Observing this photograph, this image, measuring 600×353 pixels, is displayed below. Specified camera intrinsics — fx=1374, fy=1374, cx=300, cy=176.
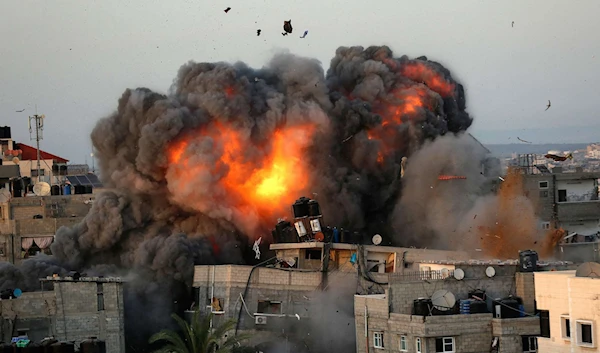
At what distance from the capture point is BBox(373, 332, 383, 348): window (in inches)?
1955

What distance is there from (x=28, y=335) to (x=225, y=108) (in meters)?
18.4

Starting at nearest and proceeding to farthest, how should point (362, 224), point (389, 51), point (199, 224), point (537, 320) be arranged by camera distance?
point (537, 320) < point (199, 224) < point (362, 224) < point (389, 51)

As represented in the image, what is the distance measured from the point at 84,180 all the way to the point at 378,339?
50468 millimetres

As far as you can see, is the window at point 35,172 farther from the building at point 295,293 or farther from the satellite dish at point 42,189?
the building at point 295,293

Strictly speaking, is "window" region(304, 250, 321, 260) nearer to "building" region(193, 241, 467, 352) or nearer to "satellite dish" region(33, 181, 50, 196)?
"building" region(193, 241, 467, 352)

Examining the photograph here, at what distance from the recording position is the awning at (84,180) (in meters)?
94.9

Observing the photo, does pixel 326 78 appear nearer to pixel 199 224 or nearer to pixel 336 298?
pixel 199 224

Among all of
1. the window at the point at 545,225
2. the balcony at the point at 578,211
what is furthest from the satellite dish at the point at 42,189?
the balcony at the point at 578,211

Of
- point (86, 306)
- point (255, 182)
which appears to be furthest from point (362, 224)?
point (86, 306)

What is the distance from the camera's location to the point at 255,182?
Result: 225 ft

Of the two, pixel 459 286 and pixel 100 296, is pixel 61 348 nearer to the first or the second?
pixel 459 286

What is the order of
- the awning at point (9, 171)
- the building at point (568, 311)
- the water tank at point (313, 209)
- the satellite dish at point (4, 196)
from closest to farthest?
the building at point (568, 311)
the water tank at point (313, 209)
the satellite dish at point (4, 196)
the awning at point (9, 171)

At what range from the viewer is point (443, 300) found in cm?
4806

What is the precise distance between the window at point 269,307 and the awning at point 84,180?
3565cm
